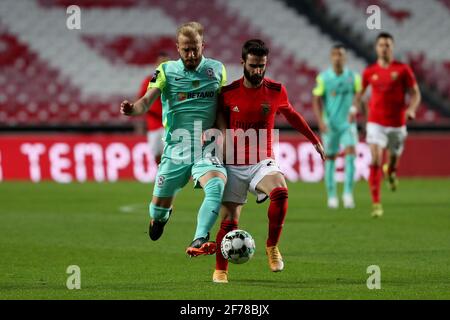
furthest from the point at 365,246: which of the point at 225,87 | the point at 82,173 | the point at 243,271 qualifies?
the point at 82,173

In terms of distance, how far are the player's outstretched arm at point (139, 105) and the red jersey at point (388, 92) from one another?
6.65 meters

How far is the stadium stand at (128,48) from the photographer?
24531 mm

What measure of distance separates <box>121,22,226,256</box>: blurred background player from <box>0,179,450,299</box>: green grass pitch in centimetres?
76

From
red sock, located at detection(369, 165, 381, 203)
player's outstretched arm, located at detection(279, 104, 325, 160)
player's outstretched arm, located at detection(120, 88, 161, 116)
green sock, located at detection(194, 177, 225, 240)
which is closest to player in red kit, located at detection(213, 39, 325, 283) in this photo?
player's outstretched arm, located at detection(279, 104, 325, 160)

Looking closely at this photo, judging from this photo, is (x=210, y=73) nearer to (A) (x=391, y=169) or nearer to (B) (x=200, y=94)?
(B) (x=200, y=94)

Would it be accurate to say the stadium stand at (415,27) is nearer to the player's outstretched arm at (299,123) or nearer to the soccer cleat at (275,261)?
the player's outstretched arm at (299,123)

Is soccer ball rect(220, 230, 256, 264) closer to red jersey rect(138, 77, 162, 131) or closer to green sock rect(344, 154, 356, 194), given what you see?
green sock rect(344, 154, 356, 194)

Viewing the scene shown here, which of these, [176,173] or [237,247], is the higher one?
[176,173]

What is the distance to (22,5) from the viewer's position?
26344 millimetres

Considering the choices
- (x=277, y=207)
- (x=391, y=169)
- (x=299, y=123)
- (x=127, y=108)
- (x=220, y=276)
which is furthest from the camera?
(x=391, y=169)

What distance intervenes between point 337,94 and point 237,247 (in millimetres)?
8107

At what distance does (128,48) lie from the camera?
26016 mm

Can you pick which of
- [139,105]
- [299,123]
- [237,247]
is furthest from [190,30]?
[237,247]

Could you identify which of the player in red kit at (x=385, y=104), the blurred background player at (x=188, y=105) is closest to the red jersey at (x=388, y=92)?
the player in red kit at (x=385, y=104)
